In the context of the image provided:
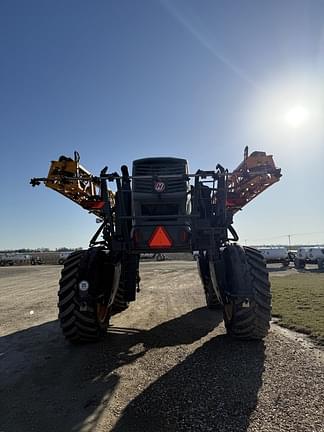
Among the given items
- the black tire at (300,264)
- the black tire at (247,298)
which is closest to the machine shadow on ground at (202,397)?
the black tire at (247,298)

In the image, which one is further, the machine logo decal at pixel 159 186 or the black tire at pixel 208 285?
the black tire at pixel 208 285

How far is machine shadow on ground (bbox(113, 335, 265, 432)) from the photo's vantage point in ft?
11.3

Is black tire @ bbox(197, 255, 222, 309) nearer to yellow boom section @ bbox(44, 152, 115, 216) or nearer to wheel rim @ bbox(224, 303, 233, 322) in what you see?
wheel rim @ bbox(224, 303, 233, 322)

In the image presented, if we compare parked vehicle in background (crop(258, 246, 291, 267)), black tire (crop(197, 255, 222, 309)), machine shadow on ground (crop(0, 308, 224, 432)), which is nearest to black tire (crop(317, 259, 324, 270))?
parked vehicle in background (crop(258, 246, 291, 267))

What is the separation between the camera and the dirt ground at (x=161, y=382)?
11.5 feet

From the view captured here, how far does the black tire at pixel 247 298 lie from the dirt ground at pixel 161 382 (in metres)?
0.24

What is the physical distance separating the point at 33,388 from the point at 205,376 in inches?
81.6

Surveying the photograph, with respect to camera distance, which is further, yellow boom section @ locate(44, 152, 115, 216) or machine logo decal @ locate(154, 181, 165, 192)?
yellow boom section @ locate(44, 152, 115, 216)

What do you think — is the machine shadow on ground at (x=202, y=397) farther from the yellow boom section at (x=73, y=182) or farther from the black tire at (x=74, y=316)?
the yellow boom section at (x=73, y=182)

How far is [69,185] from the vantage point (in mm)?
7141

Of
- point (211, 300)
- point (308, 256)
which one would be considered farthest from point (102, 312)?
point (308, 256)

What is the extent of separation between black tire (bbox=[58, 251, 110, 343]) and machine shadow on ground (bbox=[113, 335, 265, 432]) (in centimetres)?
182

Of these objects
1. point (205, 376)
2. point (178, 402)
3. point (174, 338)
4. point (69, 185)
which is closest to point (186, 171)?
point (69, 185)

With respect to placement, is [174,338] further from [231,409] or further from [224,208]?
[231,409]
